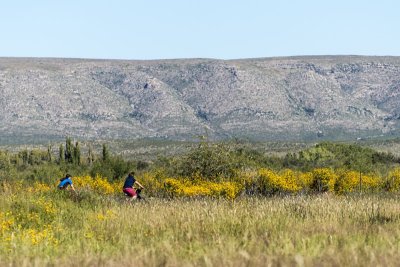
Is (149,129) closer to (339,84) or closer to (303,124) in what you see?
(303,124)

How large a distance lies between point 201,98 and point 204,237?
158686mm

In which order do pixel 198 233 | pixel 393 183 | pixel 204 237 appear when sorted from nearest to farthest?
pixel 204 237 < pixel 198 233 < pixel 393 183

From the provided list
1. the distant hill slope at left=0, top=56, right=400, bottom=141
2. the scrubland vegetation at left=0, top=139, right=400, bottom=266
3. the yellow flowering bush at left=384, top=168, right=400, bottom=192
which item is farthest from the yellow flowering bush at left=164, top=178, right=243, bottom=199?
the distant hill slope at left=0, top=56, right=400, bottom=141

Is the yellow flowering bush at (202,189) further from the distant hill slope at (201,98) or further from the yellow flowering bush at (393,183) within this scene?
the distant hill slope at (201,98)

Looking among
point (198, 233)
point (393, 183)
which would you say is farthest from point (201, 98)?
point (198, 233)

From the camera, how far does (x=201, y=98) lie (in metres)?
168

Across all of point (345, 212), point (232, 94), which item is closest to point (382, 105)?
point (232, 94)

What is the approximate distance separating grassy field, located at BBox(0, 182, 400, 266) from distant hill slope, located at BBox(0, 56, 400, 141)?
13309 cm

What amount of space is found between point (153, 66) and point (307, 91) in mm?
39158

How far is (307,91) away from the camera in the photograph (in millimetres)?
173625

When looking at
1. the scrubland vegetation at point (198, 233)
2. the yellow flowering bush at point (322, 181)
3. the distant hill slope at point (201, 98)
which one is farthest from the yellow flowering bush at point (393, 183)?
the distant hill slope at point (201, 98)

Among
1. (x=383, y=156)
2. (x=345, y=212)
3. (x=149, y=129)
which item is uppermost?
(x=345, y=212)

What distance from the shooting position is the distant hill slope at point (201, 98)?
153000 mm

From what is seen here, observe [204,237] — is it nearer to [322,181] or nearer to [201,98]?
[322,181]
